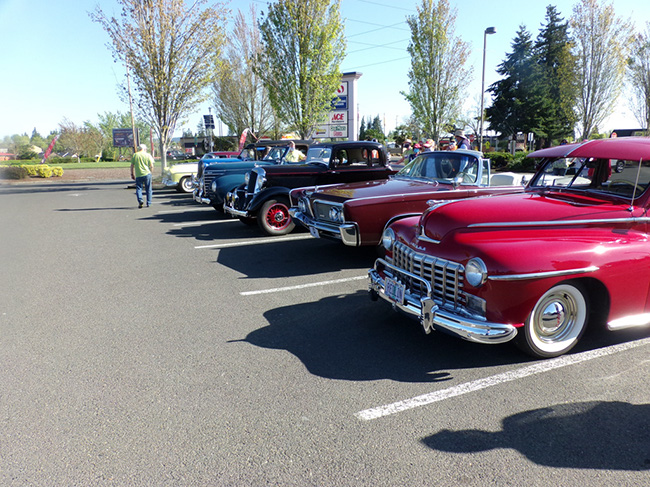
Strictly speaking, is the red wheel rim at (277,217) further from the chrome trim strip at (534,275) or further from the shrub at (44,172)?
the shrub at (44,172)

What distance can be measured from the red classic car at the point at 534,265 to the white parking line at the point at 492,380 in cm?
11

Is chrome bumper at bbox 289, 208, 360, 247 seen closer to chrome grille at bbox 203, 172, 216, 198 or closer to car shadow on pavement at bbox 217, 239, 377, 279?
car shadow on pavement at bbox 217, 239, 377, 279

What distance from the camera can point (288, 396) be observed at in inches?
134

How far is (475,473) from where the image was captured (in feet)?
8.45

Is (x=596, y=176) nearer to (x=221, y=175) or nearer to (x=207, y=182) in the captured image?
(x=221, y=175)

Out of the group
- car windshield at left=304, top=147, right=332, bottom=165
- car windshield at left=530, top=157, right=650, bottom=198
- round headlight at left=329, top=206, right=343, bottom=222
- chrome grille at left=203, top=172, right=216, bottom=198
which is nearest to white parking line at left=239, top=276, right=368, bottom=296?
round headlight at left=329, top=206, right=343, bottom=222

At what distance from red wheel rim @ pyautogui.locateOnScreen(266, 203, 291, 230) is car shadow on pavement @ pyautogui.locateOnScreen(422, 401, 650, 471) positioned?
7.09 meters

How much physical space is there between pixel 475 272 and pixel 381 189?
356 cm

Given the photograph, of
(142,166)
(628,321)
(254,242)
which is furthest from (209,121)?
(628,321)

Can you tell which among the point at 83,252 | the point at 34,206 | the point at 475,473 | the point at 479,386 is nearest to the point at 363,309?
the point at 479,386

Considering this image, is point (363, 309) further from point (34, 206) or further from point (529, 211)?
point (34, 206)

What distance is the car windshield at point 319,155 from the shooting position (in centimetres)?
1013

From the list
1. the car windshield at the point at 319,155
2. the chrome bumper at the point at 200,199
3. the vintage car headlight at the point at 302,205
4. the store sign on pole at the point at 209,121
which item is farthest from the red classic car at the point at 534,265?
the store sign on pole at the point at 209,121

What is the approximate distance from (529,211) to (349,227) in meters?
2.73
